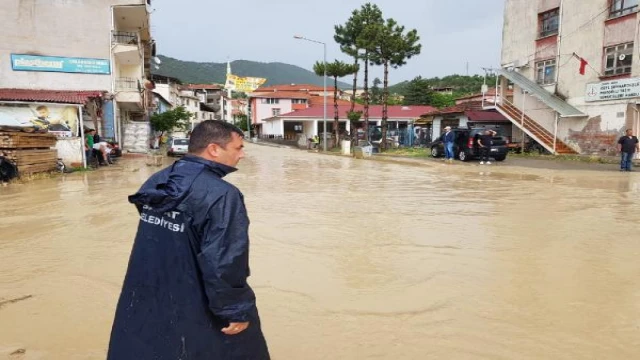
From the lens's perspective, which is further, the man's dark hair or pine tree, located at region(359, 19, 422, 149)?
pine tree, located at region(359, 19, 422, 149)

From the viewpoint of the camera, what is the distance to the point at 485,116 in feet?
98.8

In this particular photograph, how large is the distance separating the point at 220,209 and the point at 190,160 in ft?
1.11

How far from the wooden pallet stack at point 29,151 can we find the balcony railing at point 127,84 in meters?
11.7

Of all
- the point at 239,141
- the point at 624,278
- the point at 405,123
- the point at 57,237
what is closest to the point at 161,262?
the point at 239,141

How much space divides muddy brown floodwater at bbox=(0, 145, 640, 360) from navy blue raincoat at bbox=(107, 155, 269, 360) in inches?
59.8

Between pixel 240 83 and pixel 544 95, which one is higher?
pixel 240 83

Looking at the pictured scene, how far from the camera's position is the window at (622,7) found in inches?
813

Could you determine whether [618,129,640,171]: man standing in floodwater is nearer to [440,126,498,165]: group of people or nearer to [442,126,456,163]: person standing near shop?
[440,126,498,165]: group of people

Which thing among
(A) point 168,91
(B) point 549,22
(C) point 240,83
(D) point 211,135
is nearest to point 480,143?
(B) point 549,22

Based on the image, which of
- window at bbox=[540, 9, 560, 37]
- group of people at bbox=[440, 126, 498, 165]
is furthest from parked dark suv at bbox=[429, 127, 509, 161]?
window at bbox=[540, 9, 560, 37]

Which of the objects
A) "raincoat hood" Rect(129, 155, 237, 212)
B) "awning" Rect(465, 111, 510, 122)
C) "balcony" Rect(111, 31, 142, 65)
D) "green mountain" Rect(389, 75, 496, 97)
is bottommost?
"raincoat hood" Rect(129, 155, 237, 212)

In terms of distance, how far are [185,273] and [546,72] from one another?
27.9 m

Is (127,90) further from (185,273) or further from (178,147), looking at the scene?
(185,273)

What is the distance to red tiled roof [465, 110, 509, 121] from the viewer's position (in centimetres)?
2981
